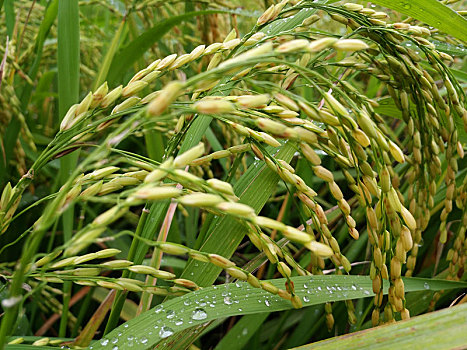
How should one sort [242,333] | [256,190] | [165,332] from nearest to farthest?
[165,332] → [256,190] → [242,333]

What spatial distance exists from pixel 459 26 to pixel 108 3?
4.53 ft

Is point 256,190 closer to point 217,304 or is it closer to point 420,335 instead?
point 217,304

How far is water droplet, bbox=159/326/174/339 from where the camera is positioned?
28.5 inches

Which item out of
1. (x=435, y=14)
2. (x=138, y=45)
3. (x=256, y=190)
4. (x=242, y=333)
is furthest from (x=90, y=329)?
(x=435, y=14)

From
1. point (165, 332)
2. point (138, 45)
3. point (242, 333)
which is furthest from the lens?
point (138, 45)

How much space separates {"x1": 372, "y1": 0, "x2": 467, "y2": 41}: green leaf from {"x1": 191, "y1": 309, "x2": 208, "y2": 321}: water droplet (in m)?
0.77

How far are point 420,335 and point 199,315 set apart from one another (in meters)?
0.34

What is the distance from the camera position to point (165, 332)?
28.8 inches

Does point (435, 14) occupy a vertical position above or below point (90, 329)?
above

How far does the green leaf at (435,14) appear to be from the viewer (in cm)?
98

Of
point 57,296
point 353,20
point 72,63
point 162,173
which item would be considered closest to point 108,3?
point 72,63

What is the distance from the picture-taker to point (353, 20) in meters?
0.91

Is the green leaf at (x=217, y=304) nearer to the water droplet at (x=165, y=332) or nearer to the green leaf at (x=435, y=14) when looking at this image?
the water droplet at (x=165, y=332)

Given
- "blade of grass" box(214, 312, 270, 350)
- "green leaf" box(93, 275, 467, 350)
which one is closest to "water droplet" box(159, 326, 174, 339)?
"green leaf" box(93, 275, 467, 350)
